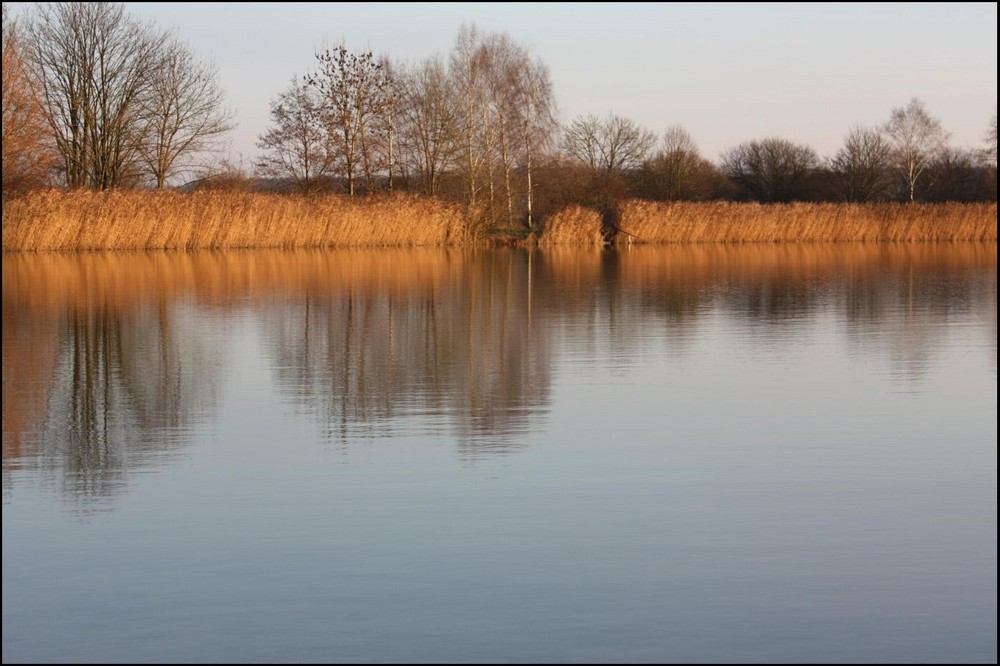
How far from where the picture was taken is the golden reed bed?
101ft

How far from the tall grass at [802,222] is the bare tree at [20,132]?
1902 cm

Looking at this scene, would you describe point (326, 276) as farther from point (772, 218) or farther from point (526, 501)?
point (772, 218)

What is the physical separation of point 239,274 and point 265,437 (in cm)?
1578

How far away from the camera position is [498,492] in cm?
564

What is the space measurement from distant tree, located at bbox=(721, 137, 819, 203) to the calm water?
169ft

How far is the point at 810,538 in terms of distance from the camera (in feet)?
16.1

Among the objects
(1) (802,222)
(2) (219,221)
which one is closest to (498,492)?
(2) (219,221)

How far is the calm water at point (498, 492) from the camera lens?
3.93 m

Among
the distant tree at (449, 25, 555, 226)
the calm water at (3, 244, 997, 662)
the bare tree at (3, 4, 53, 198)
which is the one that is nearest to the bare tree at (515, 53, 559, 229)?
the distant tree at (449, 25, 555, 226)

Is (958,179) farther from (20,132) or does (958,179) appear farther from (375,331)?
(375,331)

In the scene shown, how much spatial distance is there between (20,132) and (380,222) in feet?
33.4

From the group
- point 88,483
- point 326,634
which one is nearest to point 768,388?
point 88,483

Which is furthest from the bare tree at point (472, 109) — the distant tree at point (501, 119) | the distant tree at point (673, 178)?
the distant tree at point (673, 178)

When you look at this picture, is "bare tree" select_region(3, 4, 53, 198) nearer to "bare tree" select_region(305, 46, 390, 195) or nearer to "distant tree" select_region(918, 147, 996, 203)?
"bare tree" select_region(305, 46, 390, 195)
